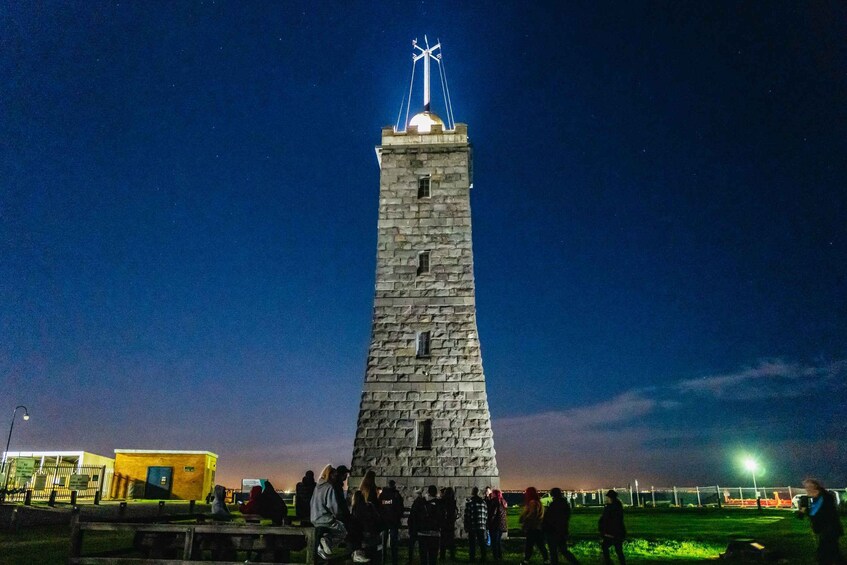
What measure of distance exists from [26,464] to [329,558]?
28106 millimetres

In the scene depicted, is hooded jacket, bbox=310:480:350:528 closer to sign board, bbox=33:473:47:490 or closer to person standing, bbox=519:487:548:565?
person standing, bbox=519:487:548:565

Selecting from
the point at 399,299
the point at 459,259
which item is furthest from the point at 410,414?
the point at 459,259

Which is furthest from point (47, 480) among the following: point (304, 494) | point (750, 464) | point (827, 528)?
point (750, 464)

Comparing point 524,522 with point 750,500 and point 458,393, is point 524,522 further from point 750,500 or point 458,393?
point 750,500

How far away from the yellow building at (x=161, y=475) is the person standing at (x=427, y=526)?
27802 millimetres

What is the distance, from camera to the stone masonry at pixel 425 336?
1789cm

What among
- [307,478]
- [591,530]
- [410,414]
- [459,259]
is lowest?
[591,530]

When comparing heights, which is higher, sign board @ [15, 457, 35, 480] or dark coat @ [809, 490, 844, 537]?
sign board @ [15, 457, 35, 480]

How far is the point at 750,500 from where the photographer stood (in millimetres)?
35062

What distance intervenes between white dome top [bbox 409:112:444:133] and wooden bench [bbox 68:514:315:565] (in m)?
17.1

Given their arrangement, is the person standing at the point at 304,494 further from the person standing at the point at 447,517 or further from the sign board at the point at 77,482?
the sign board at the point at 77,482

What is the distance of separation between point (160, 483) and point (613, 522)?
30.6 m

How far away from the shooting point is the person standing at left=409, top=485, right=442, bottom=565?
32.7ft

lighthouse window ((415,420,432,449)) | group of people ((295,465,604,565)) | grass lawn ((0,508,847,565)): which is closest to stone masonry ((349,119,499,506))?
lighthouse window ((415,420,432,449))
